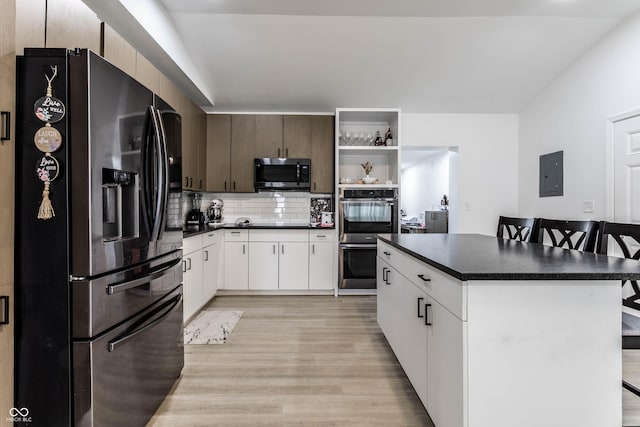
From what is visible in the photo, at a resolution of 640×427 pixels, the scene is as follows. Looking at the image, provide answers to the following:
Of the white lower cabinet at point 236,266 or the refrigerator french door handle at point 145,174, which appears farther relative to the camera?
the white lower cabinet at point 236,266

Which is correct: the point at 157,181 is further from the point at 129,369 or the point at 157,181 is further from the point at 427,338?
the point at 427,338

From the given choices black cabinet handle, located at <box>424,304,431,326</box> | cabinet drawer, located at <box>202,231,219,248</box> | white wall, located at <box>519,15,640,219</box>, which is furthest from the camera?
cabinet drawer, located at <box>202,231,219,248</box>

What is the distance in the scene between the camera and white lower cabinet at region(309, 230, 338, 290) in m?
3.93

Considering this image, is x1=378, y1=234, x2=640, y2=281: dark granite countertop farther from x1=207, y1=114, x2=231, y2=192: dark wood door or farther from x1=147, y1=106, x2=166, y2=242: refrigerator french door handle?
x1=207, y1=114, x2=231, y2=192: dark wood door

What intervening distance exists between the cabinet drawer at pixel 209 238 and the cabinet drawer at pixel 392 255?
1836mm

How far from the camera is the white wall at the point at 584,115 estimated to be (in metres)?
3.03

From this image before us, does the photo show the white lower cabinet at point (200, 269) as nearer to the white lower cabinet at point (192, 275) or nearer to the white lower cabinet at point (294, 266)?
the white lower cabinet at point (192, 275)

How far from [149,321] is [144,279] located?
23 centimetres

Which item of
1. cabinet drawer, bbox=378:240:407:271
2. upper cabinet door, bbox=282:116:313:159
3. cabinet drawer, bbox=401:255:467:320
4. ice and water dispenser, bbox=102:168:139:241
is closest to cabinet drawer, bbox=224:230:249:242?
upper cabinet door, bbox=282:116:313:159

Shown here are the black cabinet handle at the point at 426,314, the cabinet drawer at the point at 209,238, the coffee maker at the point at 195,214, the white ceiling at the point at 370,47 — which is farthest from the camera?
the coffee maker at the point at 195,214

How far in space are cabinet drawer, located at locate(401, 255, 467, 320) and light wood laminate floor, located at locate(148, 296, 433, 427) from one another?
742 mm

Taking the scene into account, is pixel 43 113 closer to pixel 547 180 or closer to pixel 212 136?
pixel 212 136

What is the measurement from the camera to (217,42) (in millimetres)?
3230

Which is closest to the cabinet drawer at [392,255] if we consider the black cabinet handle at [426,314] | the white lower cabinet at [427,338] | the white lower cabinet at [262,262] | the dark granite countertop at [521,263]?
the white lower cabinet at [427,338]
